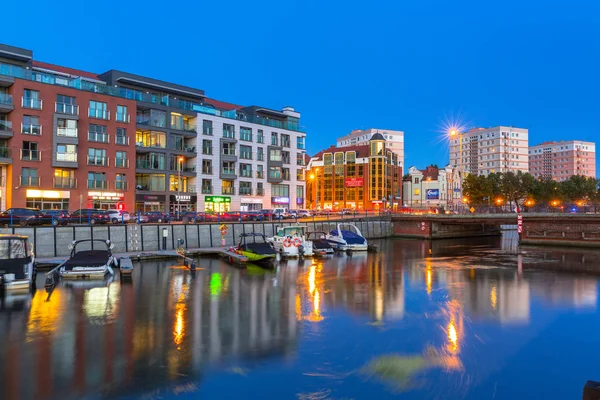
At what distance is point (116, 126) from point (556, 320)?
58829mm

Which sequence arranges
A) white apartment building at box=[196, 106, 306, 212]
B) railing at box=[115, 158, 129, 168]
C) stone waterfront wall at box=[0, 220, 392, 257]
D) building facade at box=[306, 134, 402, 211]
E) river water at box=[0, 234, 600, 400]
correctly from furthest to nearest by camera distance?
1. building facade at box=[306, 134, 402, 211]
2. white apartment building at box=[196, 106, 306, 212]
3. railing at box=[115, 158, 129, 168]
4. stone waterfront wall at box=[0, 220, 392, 257]
5. river water at box=[0, 234, 600, 400]

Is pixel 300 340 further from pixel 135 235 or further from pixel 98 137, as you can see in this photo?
pixel 98 137

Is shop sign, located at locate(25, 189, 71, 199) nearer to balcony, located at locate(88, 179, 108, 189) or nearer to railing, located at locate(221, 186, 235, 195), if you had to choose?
balcony, located at locate(88, 179, 108, 189)

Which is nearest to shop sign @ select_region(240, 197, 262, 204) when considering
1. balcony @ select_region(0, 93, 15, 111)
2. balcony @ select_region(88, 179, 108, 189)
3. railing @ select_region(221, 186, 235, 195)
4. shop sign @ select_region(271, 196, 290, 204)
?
railing @ select_region(221, 186, 235, 195)

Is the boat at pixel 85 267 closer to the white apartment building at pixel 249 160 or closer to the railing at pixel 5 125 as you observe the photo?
the railing at pixel 5 125

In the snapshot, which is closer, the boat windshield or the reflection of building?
the reflection of building

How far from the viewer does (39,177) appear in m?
54.6

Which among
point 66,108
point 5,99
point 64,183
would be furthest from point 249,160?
point 5,99

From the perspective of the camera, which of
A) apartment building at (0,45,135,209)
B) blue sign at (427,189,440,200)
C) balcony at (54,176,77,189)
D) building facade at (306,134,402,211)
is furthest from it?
blue sign at (427,189,440,200)

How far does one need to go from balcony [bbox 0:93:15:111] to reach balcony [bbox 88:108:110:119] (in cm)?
897

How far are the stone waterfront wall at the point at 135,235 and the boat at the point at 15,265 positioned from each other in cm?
1326

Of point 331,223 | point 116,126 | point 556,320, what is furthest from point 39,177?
point 556,320

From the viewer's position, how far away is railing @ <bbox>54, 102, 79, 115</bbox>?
185ft

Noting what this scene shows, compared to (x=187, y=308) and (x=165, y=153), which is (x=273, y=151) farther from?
(x=187, y=308)
